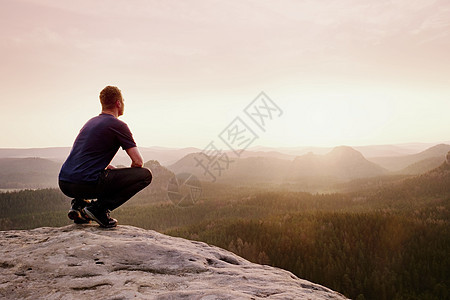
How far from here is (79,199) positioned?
4664 mm

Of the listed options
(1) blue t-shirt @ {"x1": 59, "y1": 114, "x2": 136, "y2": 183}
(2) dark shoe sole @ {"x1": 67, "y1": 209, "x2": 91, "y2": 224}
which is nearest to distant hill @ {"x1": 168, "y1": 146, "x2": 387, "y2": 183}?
(2) dark shoe sole @ {"x1": 67, "y1": 209, "x2": 91, "y2": 224}

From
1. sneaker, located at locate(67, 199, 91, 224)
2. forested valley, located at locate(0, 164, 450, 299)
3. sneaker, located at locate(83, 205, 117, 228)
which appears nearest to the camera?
sneaker, located at locate(83, 205, 117, 228)

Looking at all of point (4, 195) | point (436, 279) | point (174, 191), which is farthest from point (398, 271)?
point (4, 195)

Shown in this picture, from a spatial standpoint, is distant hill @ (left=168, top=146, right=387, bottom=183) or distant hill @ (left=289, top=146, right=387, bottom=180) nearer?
distant hill @ (left=168, top=146, right=387, bottom=183)

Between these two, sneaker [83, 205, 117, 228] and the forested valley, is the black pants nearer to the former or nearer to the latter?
sneaker [83, 205, 117, 228]

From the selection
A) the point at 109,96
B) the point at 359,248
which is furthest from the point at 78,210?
the point at 359,248

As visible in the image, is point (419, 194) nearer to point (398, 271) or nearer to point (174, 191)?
point (398, 271)

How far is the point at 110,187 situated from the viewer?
4.41 meters

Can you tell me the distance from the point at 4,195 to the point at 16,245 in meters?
28.8

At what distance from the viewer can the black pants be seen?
436cm

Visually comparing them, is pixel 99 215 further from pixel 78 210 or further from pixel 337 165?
pixel 337 165

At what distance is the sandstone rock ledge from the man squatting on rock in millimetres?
581

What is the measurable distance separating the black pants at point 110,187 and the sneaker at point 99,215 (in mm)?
100

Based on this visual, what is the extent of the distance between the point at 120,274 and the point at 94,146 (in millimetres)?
2058
